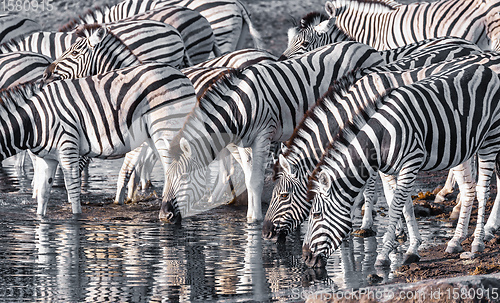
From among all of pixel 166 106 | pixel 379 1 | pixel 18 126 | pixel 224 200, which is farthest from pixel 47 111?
pixel 379 1

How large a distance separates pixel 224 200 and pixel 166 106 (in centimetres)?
151

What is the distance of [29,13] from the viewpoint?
2566 centimetres

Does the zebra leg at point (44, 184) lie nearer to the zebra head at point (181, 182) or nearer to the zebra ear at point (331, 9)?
the zebra head at point (181, 182)

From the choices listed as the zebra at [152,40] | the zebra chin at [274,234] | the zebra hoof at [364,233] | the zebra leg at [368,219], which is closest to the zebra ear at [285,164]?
the zebra chin at [274,234]

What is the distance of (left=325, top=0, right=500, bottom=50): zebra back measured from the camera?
12.7 meters

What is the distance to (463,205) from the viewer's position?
736 cm

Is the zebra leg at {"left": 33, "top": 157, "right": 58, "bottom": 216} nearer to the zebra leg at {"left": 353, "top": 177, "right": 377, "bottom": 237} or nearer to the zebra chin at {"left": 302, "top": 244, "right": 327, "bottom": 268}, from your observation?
the zebra leg at {"left": 353, "top": 177, "right": 377, "bottom": 237}

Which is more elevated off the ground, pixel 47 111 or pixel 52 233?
pixel 47 111

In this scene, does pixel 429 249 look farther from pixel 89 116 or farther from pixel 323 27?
pixel 323 27

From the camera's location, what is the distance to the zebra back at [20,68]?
35.7 ft

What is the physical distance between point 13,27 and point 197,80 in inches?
230

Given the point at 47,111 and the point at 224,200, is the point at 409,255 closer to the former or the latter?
the point at 224,200

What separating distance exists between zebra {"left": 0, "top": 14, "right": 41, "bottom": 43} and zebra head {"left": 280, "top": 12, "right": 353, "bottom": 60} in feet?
16.6

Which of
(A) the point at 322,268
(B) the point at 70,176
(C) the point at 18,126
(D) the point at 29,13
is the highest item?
(D) the point at 29,13
